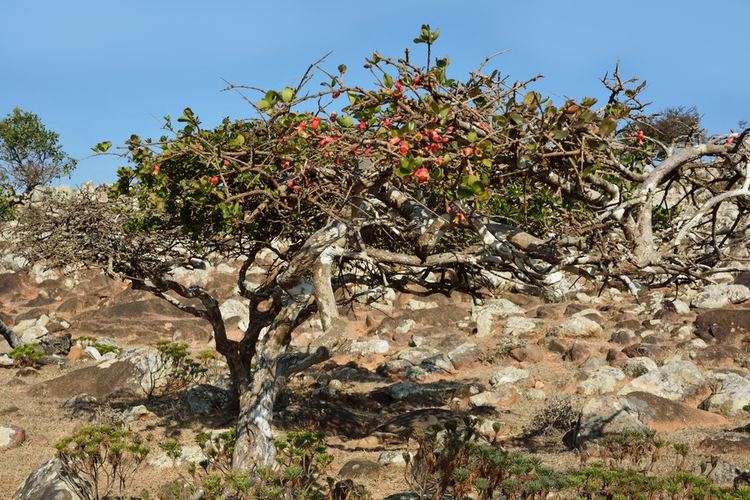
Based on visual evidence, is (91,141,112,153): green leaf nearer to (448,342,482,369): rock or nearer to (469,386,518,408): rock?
(469,386,518,408): rock

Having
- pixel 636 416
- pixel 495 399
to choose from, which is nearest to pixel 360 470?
pixel 636 416

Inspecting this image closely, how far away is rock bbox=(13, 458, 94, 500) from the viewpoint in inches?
289

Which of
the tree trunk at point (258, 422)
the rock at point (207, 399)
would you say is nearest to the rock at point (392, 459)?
the tree trunk at point (258, 422)

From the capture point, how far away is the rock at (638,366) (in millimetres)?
14172

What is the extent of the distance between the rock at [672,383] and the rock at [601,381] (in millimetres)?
469

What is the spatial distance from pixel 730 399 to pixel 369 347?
346 inches

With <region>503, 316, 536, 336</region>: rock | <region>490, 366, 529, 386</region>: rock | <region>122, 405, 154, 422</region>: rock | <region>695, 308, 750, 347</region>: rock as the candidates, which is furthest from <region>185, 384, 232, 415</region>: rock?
<region>695, 308, 750, 347</region>: rock

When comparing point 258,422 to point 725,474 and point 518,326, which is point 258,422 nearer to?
point 725,474

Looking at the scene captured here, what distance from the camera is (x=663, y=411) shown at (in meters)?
11.0

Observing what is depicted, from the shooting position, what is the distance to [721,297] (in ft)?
70.6

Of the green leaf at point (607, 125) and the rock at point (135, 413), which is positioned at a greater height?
the green leaf at point (607, 125)

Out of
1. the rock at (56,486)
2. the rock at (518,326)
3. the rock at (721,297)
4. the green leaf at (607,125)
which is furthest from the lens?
the rock at (721,297)

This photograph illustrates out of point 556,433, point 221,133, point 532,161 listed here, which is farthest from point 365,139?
point 556,433

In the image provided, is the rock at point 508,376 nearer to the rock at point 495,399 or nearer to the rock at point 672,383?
the rock at point 495,399
